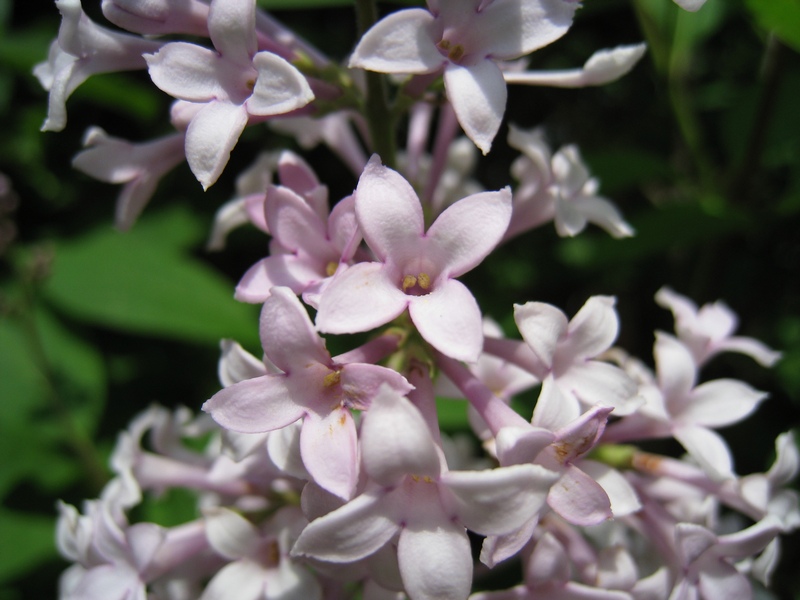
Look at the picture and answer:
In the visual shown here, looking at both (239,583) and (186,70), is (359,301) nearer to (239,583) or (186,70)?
(186,70)

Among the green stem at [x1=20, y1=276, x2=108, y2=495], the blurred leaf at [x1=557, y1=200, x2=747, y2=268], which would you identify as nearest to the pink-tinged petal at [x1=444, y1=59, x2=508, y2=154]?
the blurred leaf at [x1=557, y1=200, x2=747, y2=268]

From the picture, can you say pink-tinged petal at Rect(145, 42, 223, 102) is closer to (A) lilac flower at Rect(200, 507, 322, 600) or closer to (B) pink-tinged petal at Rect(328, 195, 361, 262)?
(B) pink-tinged petal at Rect(328, 195, 361, 262)

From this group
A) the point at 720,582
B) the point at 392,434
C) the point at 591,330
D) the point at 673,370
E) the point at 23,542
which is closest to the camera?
the point at 392,434

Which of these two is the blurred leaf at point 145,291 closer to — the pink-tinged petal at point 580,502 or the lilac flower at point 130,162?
the lilac flower at point 130,162

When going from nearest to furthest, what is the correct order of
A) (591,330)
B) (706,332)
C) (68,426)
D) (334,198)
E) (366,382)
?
Answer: (366,382)
(591,330)
(706,332)
(68,426)
(334,198)

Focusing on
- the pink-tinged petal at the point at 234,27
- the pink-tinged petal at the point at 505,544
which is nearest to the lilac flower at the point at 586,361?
the pink-tinged petal at the point at 505,544

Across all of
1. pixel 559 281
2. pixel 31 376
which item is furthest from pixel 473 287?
pixel 31 376

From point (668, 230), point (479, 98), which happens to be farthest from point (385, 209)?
point (668, 230)
